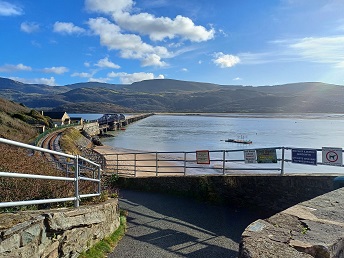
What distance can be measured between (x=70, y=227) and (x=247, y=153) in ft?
25.2

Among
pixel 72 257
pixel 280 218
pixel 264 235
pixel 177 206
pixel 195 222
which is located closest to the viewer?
pixel 264 235

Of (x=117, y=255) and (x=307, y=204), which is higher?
(x=307, y=204)

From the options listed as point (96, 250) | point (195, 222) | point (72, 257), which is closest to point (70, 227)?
point (72, 257)

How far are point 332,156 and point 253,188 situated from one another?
2335mm

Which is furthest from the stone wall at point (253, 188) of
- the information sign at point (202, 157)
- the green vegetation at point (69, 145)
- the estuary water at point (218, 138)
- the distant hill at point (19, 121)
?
the distant hill at point (19, 121)

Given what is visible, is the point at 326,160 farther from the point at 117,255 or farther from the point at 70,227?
the point at 70,227

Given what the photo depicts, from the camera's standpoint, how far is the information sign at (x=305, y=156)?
8.86 meters

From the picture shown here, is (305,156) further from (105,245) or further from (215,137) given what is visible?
(215,137)

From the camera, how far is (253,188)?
9.21 meters

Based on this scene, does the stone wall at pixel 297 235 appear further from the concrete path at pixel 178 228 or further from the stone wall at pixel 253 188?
the stone wall at pixel 253 188

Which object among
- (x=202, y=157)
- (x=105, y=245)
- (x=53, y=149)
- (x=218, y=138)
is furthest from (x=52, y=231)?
(x=218, y=138)

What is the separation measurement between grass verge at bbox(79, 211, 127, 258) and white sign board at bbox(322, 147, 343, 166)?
226 inches

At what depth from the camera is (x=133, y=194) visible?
432 inches

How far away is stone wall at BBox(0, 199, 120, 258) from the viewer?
3.09 m
